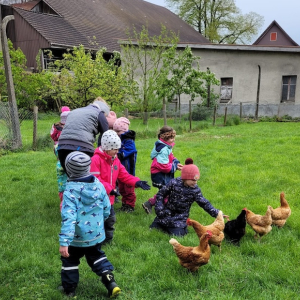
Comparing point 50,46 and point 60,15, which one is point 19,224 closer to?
point 50,46

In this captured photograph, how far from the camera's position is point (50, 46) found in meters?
23.5

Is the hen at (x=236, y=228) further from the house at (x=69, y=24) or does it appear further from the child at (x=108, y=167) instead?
the house at (x=69, y=24)

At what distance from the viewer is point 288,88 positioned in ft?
69.1

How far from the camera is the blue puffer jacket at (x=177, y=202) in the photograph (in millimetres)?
4227

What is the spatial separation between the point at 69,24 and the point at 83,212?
88.1 ft

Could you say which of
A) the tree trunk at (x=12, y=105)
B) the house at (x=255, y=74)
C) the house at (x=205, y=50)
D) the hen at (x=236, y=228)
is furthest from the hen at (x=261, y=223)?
the house at (x=255, y=74)

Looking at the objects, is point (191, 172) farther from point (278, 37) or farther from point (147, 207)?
point (278, 37)

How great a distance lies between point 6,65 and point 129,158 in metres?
7.22

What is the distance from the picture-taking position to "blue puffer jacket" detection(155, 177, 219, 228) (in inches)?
166

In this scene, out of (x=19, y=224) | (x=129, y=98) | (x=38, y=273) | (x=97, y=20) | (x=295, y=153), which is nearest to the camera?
(x=38, y=273)

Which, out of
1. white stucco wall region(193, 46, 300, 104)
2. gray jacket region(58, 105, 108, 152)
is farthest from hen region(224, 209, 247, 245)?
white stucco wall region(193, 46, 300, 104)

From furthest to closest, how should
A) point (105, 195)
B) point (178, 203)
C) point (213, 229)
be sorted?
point (178, 203)
point (213, 229)
point (105, 195)

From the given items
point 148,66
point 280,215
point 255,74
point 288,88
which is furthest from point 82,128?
point 288,88

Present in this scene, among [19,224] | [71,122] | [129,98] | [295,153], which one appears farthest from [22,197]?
[129,98]
